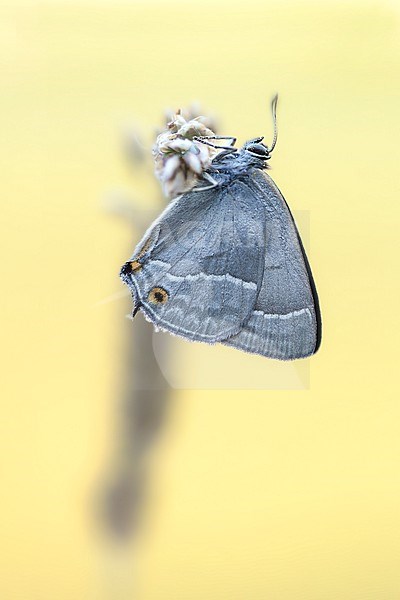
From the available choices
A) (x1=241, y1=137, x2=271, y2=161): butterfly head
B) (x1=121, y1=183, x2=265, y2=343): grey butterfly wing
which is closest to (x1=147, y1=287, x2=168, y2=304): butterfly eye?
(x1=121, y1=183, x2=265, y2=343): grey butterfly wing

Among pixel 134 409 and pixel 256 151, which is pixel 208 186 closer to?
pixel 256 151

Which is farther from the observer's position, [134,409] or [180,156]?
[134,409]

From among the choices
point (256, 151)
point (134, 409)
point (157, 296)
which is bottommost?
point (134, 409)

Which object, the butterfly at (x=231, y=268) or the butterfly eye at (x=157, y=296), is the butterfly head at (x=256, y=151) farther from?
the butterfly eye at (x=157, y=296)

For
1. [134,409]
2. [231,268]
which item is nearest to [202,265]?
[231,268]

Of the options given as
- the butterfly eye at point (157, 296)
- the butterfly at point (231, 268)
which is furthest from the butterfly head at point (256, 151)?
the butterfly eye at point (157, 296)

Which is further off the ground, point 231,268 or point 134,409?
point 231,268
